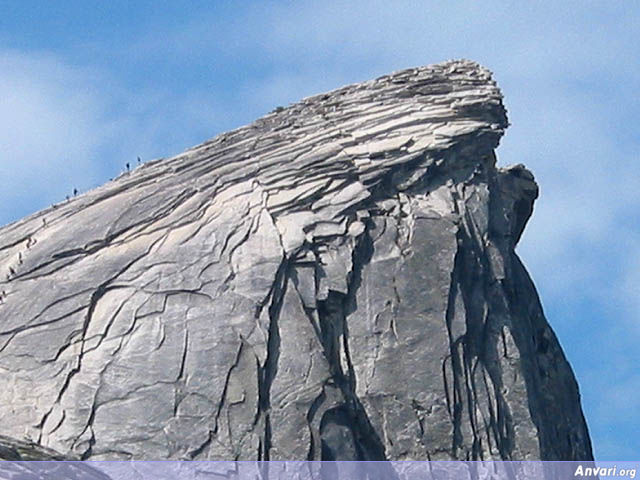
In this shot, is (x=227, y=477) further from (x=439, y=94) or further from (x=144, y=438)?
(x=439, y=94)

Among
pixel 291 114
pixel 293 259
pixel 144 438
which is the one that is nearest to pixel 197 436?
pixel 144 438

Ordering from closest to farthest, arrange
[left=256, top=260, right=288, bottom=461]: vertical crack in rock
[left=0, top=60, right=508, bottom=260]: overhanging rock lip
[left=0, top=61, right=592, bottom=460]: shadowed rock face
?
[left=256, top=260, right=288, bottom=461]: vertical crack in rock
[left=0, top=61, right=592, bottom=460]: shadowed rock face
[left=0, top=60, right=508, bottom=260]: overhanging rock lip

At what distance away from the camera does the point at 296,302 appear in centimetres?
4672

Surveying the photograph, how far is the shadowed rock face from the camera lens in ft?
149

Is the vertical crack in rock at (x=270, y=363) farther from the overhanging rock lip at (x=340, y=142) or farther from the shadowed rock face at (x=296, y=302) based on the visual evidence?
the overhanging rock lip at (x=340, y=142)

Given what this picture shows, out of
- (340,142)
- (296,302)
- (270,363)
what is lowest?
(270,363)

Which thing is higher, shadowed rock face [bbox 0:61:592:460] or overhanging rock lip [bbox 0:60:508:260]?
overhanging rock lip [bbox 0:60:508:260]

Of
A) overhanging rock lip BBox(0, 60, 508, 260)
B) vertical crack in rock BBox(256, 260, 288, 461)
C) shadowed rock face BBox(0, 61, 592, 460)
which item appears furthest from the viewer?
overhanging rock lip BBox(0, 60, 508, 260)

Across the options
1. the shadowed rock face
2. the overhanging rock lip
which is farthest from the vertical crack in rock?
the overhanging rock lip

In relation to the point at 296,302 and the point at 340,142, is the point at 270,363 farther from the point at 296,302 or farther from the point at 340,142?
the point at 340,142

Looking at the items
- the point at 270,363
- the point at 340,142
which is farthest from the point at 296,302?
the point at 340,142

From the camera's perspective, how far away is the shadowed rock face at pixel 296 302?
149 feet

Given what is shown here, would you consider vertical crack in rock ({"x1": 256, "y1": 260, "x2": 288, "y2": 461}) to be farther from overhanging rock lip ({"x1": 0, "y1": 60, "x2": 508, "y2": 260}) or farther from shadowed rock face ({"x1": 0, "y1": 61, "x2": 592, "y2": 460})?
overhanging rock lip ({"x1": 0, "y1": 60, "x2": 508, "y2": 260})

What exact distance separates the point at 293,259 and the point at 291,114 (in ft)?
14.4
